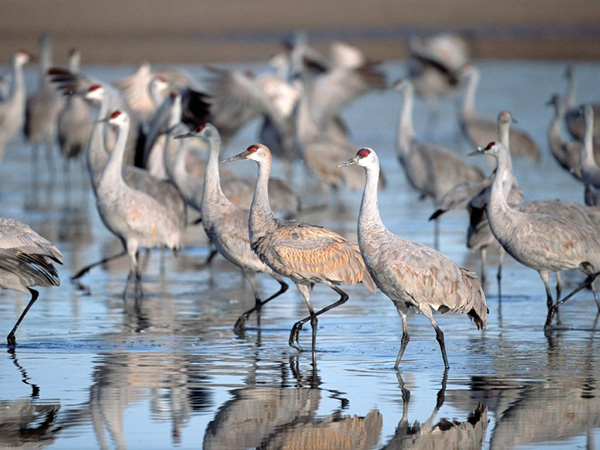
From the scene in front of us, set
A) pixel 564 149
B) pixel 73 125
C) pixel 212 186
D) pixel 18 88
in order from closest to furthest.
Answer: pixel 212 186
pixel 564 149
pixel 73 125
pixel 18 88

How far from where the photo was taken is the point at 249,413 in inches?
269

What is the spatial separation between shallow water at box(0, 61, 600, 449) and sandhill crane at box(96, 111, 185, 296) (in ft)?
1.38

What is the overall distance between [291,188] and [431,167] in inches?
95.7

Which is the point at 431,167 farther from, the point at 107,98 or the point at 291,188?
the point at 107,98

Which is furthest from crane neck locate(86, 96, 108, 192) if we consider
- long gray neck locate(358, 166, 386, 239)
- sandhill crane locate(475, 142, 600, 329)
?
long gray neck locate(358, 166, 386, 239)

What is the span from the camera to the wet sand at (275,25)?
49.0 metres

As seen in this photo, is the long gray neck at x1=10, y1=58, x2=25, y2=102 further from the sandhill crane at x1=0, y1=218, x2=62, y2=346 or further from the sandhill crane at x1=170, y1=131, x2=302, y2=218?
the sandhill crane at x1=0, y1=218, x2=62, y2=346

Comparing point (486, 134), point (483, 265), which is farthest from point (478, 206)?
point (486, 134)

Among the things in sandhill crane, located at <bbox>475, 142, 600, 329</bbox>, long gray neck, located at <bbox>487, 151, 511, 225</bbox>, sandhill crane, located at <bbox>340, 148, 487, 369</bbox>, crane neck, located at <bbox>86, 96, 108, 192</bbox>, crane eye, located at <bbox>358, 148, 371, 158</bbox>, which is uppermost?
crane neck, located at <bbox>86, 96, 108, 192</bbox>

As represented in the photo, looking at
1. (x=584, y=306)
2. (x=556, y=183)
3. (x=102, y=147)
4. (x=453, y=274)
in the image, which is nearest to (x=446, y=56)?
(x=556, y=183)

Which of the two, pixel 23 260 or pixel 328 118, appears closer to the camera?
pixel 23 260

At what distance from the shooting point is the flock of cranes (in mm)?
8305

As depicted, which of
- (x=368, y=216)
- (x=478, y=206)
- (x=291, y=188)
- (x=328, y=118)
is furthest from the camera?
(x=328, y=118)

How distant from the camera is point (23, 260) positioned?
882 centimetres
